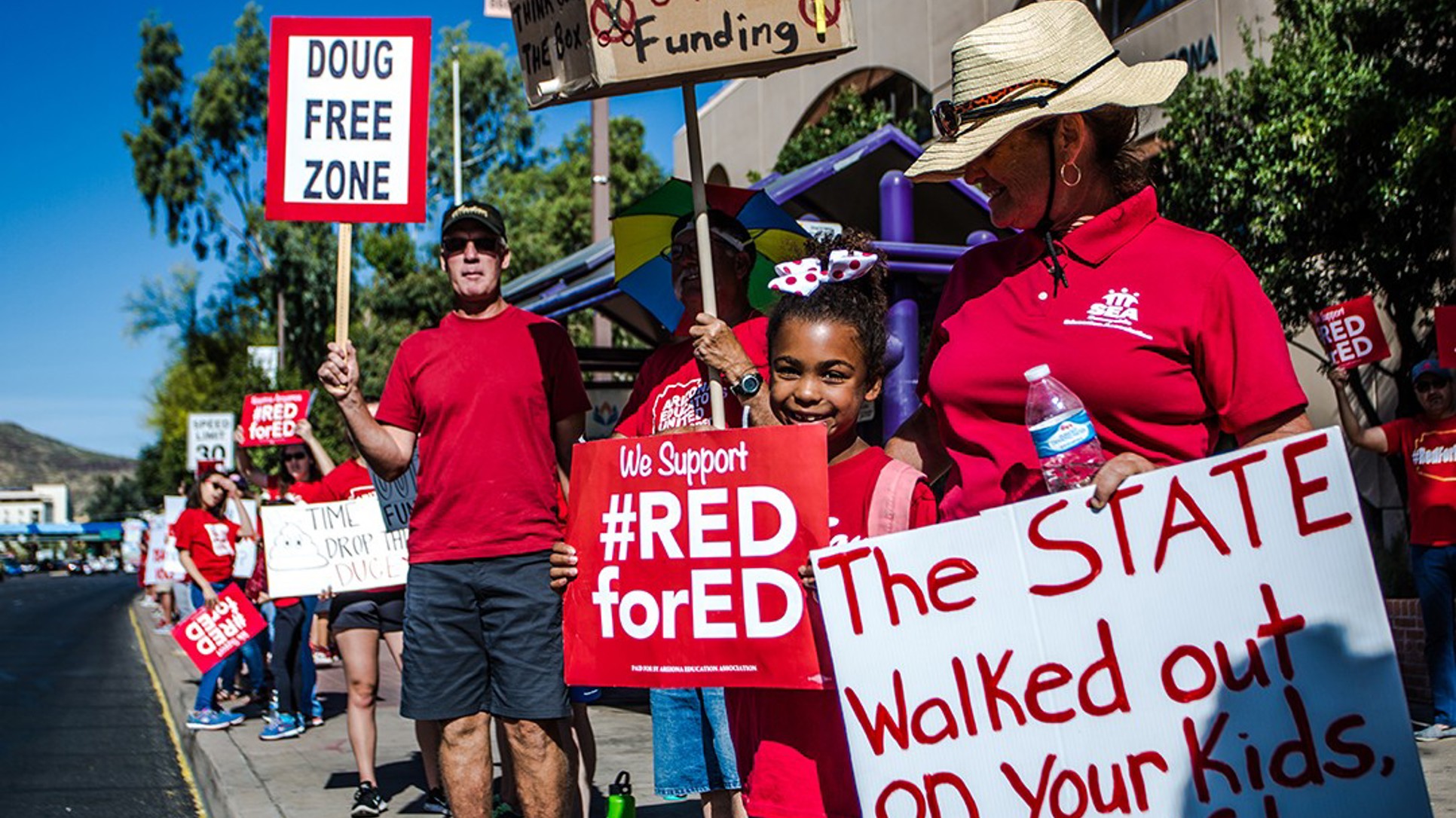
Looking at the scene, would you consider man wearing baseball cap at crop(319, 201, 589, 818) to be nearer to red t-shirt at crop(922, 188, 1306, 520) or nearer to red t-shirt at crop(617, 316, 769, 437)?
red t-shirt at crop(617, 316, 769, 437)

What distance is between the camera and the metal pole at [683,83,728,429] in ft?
11.4

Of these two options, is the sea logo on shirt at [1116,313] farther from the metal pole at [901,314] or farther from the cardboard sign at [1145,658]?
the metal pole at [901,314]

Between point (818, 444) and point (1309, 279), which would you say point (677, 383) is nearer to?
point (818, 444)

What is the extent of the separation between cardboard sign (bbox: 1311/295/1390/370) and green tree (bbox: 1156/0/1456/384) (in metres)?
2.88

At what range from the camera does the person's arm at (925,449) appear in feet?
9.81

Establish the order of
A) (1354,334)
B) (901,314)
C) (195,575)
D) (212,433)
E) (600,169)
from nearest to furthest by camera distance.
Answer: (901,314), (1354,334), (195,575), (600,169), (212,433)

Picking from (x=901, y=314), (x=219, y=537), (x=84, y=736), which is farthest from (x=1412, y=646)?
(x=84, y=736)

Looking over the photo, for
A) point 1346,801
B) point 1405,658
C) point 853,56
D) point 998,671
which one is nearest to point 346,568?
point 998,671

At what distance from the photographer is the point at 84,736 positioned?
1017 cm

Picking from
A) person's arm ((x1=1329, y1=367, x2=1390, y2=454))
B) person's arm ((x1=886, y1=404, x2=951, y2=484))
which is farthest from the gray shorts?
person's arm ((x1=1329, y1=367, x2=1390, y2=454))

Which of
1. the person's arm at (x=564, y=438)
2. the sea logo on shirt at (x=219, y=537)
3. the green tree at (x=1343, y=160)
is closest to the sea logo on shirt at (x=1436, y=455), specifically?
the green tree at (x=1343, y=160)

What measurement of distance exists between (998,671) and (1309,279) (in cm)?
1031

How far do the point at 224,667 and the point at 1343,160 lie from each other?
923 cm

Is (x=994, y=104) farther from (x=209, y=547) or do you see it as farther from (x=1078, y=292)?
(x=209, y=547)
